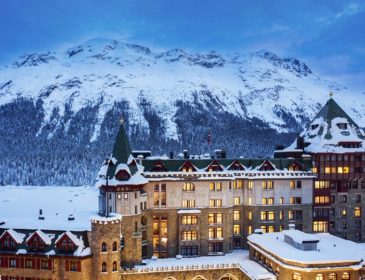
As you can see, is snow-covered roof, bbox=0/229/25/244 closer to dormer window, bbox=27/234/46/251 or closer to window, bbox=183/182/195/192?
dormer window, bbox=27/234/46/251

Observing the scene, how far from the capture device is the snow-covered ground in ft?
194

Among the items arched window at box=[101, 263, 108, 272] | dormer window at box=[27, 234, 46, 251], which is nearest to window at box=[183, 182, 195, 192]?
Answer: arched window at box=[101, 263, 108, 272]

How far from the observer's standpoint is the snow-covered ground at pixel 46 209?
194 ft

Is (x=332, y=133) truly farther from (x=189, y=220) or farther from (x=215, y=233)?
(x=189, y=220)

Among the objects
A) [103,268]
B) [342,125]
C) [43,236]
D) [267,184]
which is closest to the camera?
[103,268]

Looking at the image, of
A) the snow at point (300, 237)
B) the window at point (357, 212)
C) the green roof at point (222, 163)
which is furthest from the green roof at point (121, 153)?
the window at point (357, 212)

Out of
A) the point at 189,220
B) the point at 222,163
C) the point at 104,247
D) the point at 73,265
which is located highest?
the point at 222,163

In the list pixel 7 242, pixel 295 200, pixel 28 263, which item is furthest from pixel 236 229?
pixel 7 242

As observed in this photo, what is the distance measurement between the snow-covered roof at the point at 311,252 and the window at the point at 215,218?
6024mm

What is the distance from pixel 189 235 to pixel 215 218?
503 cm

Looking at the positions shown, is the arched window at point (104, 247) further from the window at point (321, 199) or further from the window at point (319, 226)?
the window at point (321, 199)

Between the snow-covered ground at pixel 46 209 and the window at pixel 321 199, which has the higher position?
the window at pixel 321 199

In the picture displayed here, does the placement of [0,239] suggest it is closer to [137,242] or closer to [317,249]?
[137,242]

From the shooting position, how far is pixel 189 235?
70312mm
